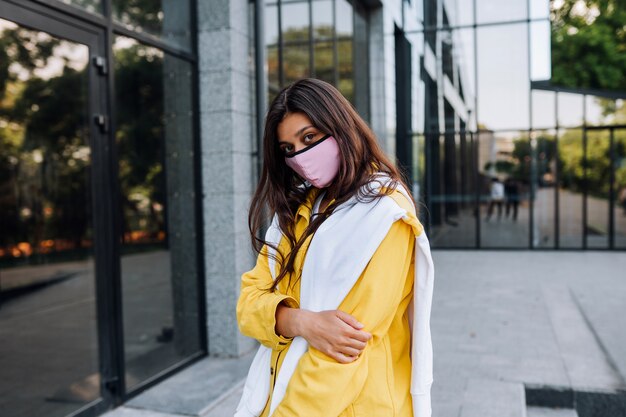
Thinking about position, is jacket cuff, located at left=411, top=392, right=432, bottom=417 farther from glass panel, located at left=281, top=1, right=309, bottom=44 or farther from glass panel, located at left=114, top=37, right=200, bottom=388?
glass panel, located at left=281, top=1, right=309, bottom=44

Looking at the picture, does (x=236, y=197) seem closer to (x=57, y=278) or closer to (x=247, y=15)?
(x=247, y=15)

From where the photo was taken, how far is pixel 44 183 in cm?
1244

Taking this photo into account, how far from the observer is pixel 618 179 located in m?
15.0

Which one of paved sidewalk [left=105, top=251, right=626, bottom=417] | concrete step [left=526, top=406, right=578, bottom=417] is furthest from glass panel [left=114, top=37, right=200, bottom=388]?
concrete step [left=526, top=406, right=578, bottom=417]

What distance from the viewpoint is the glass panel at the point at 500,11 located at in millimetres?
14695

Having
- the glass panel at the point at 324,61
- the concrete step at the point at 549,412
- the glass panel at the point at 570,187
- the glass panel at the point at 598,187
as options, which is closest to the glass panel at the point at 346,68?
the glass panel at the point at 324,61

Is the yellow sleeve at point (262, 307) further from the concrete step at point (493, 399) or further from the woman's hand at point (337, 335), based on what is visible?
the concrete step at point (493, 399)

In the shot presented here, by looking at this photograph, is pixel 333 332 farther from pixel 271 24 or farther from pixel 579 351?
pixel 271 24

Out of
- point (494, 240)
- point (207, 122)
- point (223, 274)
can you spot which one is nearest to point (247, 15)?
point (207, 122)

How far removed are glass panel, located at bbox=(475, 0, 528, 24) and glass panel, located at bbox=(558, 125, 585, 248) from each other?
3009 mm

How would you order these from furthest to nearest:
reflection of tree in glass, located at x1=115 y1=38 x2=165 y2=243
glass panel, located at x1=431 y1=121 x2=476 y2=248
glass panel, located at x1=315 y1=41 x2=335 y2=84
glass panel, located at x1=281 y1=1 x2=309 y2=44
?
glass panel, located at x1=431 y1=121 x2=476 y2=248, glass panel, located at x1=315 y1=41 x2=335 y2=84, glass panel, located at x1=281 y1=1 x2=309 y2=44, reflection of tree in glass, located at x1=115 y1=38 x2=165 y2=243

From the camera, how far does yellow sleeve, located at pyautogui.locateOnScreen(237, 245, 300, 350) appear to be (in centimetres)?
157

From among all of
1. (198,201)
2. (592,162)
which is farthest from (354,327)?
(592,162)

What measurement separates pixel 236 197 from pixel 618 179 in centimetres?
1253
